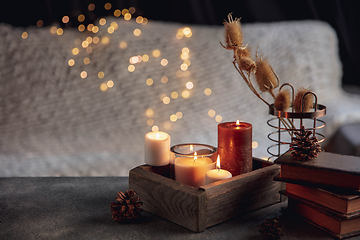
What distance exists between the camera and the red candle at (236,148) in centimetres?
73

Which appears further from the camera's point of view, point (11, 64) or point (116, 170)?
A: point (11, 64)

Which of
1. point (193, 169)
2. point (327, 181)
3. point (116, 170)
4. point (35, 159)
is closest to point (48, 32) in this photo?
point (35, 159)

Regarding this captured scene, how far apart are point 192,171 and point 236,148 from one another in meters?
0.10

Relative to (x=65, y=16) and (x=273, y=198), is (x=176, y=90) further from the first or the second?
(x=273, y=198)

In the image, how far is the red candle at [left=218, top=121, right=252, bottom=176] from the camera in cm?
73

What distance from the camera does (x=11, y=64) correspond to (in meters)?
1.41

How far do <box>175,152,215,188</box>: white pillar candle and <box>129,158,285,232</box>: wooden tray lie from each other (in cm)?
4

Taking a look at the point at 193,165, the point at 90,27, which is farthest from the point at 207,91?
the point at 193,165

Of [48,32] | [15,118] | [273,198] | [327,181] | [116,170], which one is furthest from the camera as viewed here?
[48,32]

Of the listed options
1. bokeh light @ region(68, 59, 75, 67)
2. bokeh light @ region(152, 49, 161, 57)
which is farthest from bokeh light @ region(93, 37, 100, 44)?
bokeh light @ region(152, 49, 161, 57)

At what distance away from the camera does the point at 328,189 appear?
63 centimetres

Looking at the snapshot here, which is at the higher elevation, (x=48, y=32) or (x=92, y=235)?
(x=48, y=32)

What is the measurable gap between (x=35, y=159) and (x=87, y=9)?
0.68m

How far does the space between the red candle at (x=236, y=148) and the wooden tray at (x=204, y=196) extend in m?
0.03
